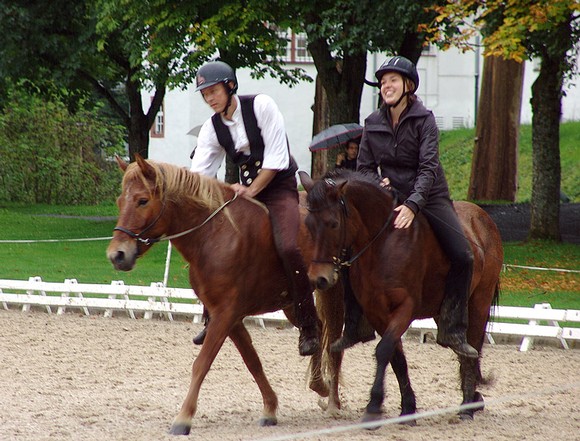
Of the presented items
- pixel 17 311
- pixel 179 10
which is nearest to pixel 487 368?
pixel 17 311

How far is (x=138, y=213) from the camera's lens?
701cm

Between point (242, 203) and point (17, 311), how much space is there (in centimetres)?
795

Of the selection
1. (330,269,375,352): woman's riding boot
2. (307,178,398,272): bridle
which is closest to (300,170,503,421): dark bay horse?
(307,178,398,272): bridle

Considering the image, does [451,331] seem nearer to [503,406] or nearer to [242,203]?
[503,406]

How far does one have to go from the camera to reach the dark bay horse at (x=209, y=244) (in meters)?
6.98

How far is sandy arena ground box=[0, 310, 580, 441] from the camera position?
721cm

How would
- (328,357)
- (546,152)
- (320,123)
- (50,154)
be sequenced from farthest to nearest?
(50,154) → (320,123) → (546,152) → (328,357)

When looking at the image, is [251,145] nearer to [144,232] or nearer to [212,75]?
[212,75]

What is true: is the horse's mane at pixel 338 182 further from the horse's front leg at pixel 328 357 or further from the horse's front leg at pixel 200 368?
the horse's front leg at pixel 328 357

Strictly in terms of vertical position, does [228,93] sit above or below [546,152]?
above

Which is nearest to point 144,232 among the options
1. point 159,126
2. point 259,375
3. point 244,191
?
point 244,191

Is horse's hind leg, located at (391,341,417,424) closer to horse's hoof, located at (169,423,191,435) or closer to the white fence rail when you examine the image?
horse's hoof, located at (169,423,191,435)

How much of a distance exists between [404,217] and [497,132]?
21153 millimetres

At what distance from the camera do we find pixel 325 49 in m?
19.5
